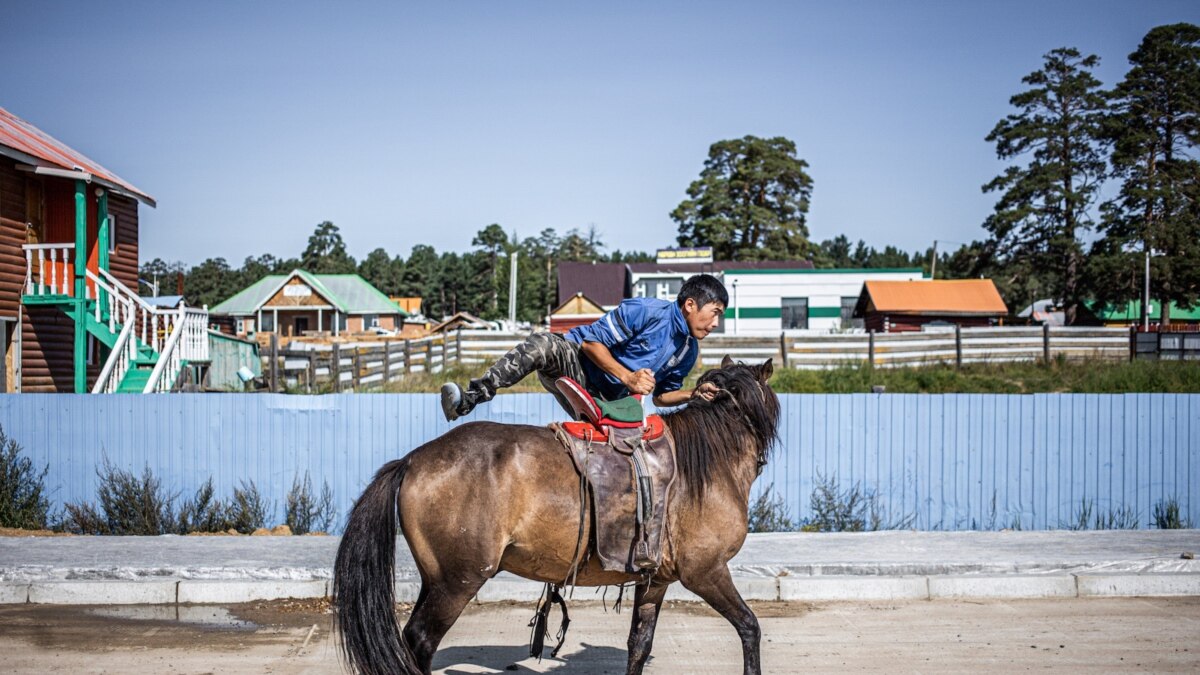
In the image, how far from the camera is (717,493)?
5.30 meters

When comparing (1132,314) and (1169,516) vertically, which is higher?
(1132,314)

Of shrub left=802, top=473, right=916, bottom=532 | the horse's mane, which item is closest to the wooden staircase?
shrub left=802, top=473, right=916, bottom=532

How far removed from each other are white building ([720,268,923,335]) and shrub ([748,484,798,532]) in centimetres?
3588

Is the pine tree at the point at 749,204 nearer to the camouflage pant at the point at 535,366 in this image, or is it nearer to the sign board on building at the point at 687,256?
the sign board on building at the point at 687,256

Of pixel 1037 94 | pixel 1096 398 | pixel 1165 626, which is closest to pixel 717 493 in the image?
pixel 1165 626

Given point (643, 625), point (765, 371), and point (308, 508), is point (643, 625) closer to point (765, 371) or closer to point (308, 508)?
point (765, 371)

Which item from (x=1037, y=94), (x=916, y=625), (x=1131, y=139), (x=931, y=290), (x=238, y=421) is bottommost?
(x=916, y=625)

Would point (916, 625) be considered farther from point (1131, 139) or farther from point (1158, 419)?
point (1131, 139)

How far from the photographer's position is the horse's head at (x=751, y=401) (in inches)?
219

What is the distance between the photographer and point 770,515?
11.6 m

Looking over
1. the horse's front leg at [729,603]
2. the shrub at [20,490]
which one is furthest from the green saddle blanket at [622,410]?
the shrub at [20,490]

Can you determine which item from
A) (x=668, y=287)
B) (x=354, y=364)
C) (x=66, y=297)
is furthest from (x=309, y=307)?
(x=66, y=297)

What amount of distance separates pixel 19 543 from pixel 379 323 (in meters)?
62.7

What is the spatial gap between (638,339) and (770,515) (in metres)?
6.90
